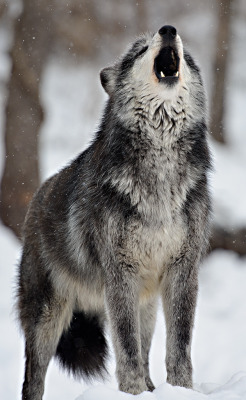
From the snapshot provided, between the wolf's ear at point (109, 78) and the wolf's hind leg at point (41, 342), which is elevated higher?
the wolf's ear at point (109, 78)

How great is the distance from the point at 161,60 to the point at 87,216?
3.69 ft

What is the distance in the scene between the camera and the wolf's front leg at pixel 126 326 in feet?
13.7

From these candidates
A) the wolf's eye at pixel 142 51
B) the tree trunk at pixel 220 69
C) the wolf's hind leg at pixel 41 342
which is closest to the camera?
the wolf's eye at pixel 142 51

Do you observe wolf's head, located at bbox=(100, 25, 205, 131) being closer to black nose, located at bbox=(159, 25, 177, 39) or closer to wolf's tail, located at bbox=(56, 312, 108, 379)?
black nose, located at bbox=(159, 25, 177, 39)

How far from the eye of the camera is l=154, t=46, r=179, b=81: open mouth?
426 cm

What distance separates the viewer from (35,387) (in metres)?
5.05

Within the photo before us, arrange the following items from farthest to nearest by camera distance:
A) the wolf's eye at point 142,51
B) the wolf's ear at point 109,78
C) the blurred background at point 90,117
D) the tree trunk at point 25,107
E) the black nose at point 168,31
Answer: the tree trunk at point 25,107 < the blurred background at point 90,117 < the wolf's ear at point 109,78 < the wolf's eye at point 142,51 < the black nose at point 168,31

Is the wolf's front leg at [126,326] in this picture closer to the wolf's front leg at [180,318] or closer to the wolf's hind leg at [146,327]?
the wolf's front leg at [180,318]

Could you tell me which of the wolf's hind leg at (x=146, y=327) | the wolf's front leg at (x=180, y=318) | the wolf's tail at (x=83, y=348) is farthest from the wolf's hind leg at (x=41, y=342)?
the wolf's front leg at (x=180, y=318)

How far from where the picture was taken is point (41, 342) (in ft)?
16.7

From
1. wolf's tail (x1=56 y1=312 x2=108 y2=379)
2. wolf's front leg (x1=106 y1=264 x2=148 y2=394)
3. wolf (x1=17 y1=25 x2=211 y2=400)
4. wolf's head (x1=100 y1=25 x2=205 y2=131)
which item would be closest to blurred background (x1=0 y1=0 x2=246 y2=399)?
wolf's head (x1=100 y1=25 x2=205 y2=131)

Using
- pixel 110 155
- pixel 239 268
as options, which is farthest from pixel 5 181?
pixel 110 155

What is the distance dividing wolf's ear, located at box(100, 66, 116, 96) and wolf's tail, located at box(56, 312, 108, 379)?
1733 millimetres

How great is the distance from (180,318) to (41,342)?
4.16ft
